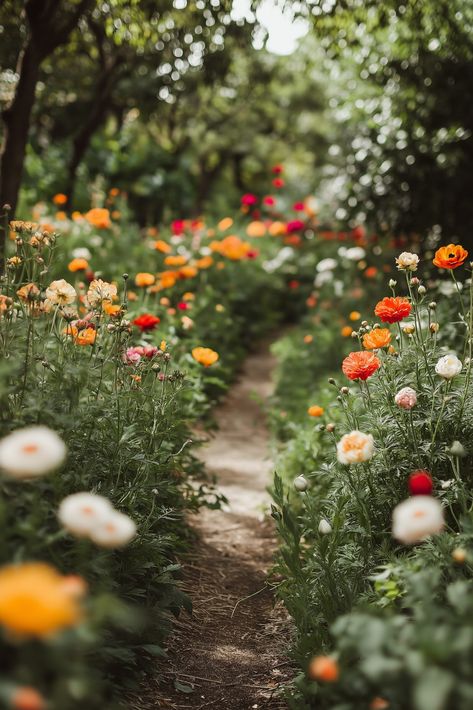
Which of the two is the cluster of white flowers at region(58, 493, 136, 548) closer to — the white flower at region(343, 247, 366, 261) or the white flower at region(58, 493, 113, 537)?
the white flower at region(58, 493, 113, 537)

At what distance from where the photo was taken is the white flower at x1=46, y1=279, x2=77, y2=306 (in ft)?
8.21

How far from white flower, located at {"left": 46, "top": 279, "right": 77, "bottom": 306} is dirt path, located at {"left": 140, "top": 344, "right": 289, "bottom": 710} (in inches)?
52.9

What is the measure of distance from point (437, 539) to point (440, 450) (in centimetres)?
51

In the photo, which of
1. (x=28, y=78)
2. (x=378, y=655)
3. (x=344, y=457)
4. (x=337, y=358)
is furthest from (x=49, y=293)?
(x=337, y=358)

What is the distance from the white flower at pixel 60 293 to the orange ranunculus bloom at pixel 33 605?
1572 millimetres

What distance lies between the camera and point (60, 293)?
2535 mm

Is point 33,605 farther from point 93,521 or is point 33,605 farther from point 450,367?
point 450,367

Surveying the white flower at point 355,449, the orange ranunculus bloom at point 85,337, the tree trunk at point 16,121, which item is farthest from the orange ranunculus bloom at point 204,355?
the tree trunk at point 16,121

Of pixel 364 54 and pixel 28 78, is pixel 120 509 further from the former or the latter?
pixel 364 54

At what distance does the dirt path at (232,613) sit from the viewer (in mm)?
2295

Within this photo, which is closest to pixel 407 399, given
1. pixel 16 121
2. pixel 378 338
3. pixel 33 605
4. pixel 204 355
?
pixel 378 338

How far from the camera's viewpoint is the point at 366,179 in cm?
627

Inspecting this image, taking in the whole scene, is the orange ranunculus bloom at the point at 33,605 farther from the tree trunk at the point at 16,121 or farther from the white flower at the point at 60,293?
the tree trunk at the point at 16,121

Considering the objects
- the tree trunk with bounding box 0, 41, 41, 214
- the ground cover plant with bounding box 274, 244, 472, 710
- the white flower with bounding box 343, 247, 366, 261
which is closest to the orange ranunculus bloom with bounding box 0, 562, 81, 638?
→ the ground cover plant with bounding box 274, 244, 472, 710
